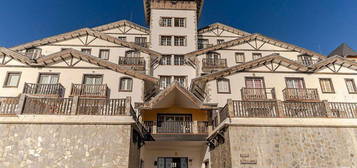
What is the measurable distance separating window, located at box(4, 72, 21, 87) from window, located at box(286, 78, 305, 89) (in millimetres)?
23788

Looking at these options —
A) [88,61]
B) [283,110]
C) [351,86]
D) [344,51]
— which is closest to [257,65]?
[283,110]

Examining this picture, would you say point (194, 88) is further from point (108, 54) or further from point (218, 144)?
point (108, 54)

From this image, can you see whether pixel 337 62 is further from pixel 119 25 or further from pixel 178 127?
pixel 119 25

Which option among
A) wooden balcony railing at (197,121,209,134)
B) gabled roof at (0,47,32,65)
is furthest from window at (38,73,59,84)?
wooden balcony railing at (197,121,209,134)

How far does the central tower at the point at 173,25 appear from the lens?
25891mm

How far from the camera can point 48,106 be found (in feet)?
40.9

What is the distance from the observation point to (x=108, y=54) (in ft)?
78.9

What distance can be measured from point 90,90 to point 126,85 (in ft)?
9.90

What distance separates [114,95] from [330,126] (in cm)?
1574

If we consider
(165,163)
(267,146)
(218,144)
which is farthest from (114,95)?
(267,146)

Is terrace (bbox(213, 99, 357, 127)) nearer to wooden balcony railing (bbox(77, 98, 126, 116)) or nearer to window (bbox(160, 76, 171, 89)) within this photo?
wooden balcony railing (bbox(77, 98, 126, 116))

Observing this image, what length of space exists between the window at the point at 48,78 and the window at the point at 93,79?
242 cm

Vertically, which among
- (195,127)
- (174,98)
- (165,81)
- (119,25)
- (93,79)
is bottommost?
(195,127)

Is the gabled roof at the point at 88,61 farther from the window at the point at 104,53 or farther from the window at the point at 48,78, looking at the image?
the window at the point at 104,53
